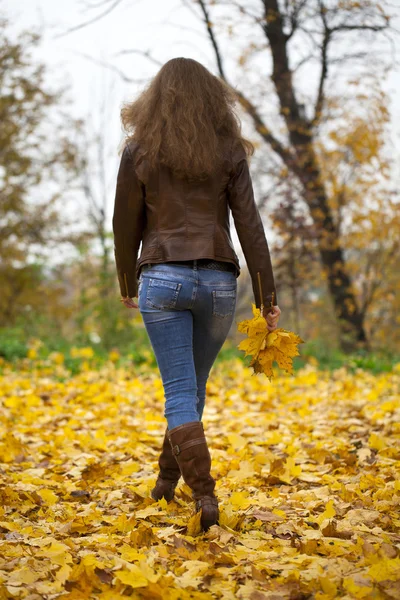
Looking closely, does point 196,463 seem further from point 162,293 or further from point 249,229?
point 249,229

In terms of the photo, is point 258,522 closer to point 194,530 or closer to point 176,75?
point 194,530

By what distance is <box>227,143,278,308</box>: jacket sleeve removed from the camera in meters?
2.84

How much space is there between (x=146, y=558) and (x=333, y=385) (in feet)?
16.8

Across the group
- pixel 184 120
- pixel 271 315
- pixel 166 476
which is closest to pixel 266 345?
pixel 271 315

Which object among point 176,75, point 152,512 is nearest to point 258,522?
point 152,512

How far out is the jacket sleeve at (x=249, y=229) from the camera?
2844mm

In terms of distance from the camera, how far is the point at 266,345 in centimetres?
292

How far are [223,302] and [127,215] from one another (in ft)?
1.94

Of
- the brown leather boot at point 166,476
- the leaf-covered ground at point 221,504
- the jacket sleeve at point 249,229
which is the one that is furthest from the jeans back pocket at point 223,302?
the leaf-covered ground at point 221,504

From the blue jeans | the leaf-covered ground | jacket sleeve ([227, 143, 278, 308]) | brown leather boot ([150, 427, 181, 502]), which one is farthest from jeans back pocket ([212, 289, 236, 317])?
the leaf-covered ground

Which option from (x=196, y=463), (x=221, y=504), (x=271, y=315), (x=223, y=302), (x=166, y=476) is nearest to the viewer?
(x=196, y=463)

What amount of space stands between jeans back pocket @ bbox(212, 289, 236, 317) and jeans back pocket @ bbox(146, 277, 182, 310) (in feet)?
0.57

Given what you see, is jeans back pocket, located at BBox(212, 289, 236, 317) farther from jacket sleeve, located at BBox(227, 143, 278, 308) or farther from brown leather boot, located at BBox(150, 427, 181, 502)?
brown leather boot, located at BBox(150, 427, 181, 502)

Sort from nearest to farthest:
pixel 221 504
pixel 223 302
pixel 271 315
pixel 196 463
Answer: pixel 196 463
pixel 223 302
pixel 271 315
pixel 221 504
